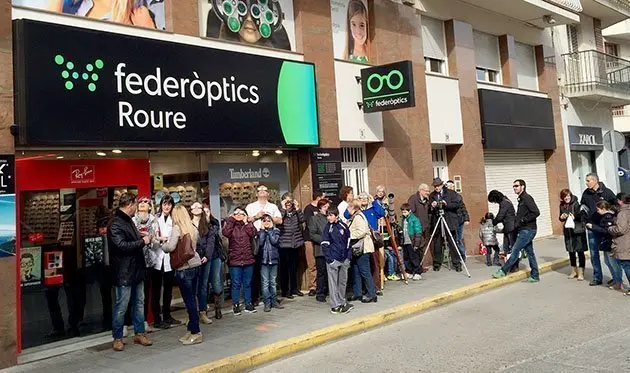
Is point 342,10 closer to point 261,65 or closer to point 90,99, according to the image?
point 261,65

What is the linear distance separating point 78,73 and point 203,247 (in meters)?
2.98

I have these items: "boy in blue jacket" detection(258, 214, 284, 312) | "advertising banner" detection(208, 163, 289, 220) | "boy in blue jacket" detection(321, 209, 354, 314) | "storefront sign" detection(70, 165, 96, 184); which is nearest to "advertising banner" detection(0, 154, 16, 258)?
"storefront sign" detection(70, 165, 96, 184)

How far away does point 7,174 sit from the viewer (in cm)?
647

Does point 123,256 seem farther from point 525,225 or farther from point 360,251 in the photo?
point 525,225

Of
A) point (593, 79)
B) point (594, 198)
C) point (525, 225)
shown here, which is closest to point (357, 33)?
point (525, 225)

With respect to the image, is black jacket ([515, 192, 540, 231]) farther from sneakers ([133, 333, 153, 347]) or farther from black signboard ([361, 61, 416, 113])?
sneakers ([133, 333, 153, 347])

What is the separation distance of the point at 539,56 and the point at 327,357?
15.0 m

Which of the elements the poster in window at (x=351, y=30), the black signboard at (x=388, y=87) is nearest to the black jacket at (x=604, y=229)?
the black signboard at (x=388, y=87)

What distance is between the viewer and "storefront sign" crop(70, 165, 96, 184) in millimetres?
7434

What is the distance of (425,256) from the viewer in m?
12.2

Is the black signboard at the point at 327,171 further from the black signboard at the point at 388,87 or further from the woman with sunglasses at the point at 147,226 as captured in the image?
the woman with sunglasses at the point at 147,226

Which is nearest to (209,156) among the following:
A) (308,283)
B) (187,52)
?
(187,52)

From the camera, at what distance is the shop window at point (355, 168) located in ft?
38.1

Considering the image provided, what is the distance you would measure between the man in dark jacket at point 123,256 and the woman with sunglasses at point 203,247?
754mm
